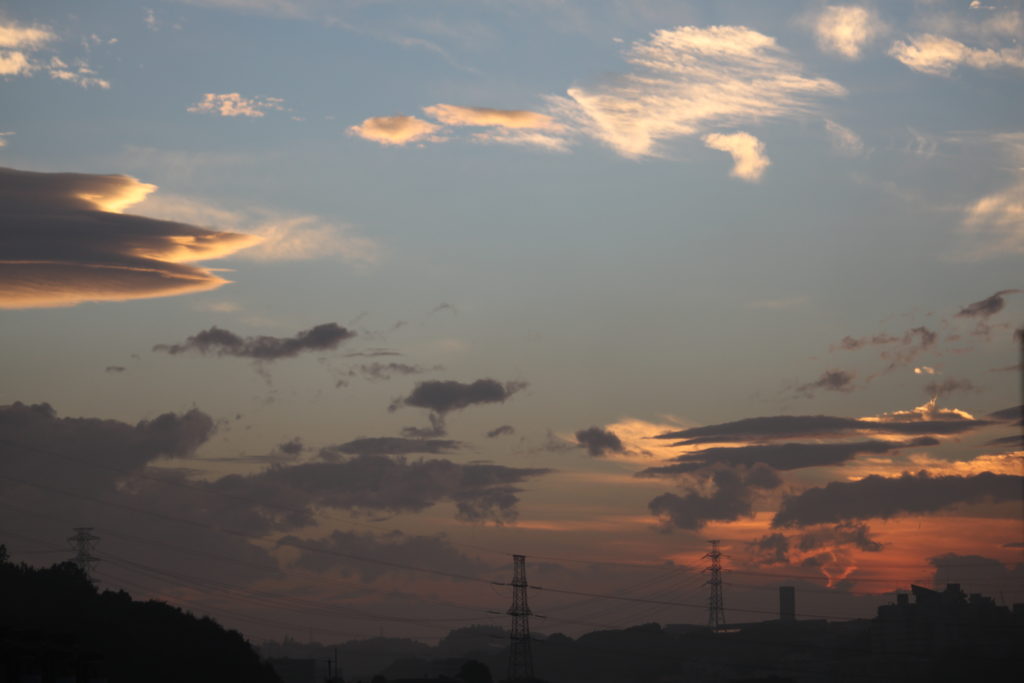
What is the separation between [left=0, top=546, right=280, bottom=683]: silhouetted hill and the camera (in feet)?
521

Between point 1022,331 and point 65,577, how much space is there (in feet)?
619

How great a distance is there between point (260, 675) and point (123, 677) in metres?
32.5

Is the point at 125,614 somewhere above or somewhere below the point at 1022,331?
below

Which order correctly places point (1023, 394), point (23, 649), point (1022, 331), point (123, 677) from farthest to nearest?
point (123, 677)
point (23, 649)
point (1023, 394)
point (1022, 331)

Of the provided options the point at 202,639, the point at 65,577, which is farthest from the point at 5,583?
the point at 202,639

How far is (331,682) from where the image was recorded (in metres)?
189

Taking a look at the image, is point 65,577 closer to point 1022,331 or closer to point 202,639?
point 202,639

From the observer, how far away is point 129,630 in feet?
567

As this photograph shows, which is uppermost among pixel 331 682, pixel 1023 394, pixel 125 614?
pixel 1023 394

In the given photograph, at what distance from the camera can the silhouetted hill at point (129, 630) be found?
159 metres

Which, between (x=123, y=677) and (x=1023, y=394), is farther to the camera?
(x=123, y=677)

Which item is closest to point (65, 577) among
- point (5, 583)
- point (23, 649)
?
point (5, 583)

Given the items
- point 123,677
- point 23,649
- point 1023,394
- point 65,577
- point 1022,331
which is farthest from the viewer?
point 65,577

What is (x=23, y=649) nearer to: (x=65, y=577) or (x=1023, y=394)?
(x=1023, y=394)
